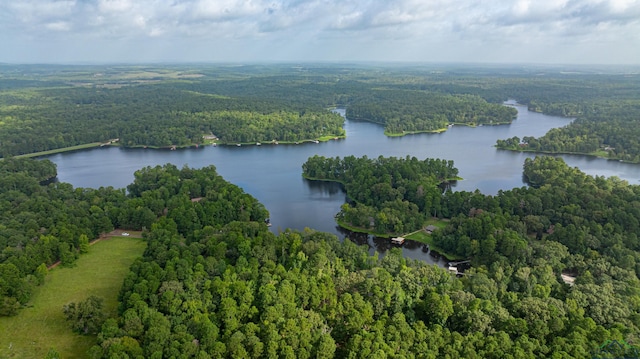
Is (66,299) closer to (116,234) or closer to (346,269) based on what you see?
(116,234)

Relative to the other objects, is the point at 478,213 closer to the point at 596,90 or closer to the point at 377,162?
the point at 377,162

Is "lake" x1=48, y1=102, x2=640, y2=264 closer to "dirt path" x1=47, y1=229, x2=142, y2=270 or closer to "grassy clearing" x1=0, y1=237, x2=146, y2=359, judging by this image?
"dirt path" x1=47, y1=229, x2=142, y2=270

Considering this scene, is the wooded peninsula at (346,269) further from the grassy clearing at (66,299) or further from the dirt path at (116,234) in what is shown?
the dirt path at (116,234)

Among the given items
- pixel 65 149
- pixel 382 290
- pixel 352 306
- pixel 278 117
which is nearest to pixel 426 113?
pixel 278 117

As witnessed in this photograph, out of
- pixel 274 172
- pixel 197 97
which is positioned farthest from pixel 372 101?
pixel 274 172

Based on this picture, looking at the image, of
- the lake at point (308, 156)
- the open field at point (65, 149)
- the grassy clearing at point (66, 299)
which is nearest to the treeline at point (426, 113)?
the lake at point (308, 156)
